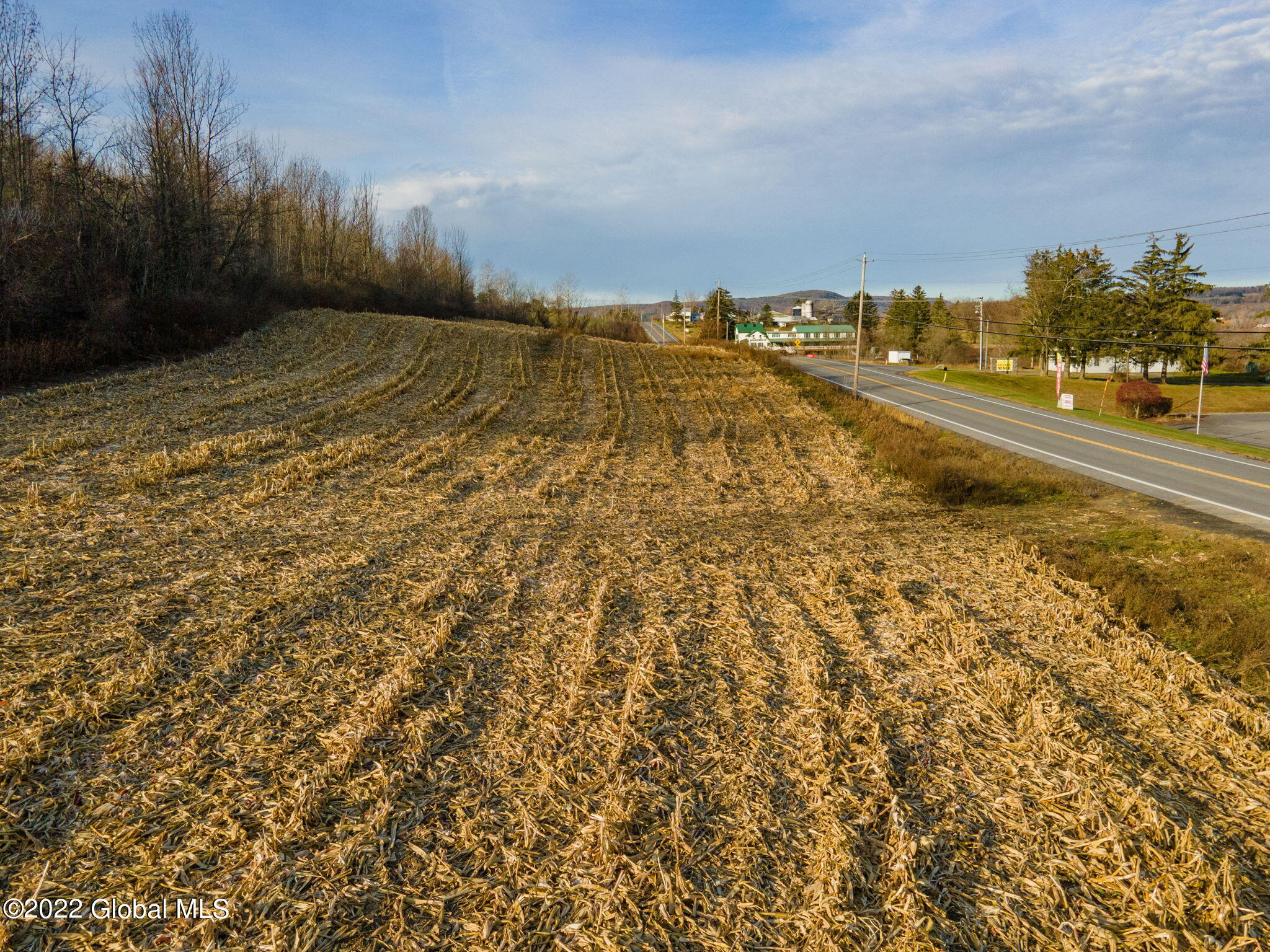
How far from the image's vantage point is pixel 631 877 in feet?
12.6

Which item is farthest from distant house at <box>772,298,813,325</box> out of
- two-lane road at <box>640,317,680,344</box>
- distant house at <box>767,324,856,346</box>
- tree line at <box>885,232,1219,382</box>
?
tree line at <box>885,232,1219,382</box>

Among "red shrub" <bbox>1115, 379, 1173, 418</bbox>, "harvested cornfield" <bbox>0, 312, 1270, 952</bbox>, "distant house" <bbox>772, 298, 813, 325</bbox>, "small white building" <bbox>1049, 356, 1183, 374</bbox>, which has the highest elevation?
"distant house" <bbox>772, 298, 813, 325</bbox>

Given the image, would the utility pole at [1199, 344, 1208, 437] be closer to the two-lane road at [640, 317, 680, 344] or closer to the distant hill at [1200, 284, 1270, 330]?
the distant hill at [1200, 284, 1270, 330]

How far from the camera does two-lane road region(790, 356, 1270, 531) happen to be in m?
15.4

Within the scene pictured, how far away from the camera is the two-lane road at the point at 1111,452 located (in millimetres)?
15367

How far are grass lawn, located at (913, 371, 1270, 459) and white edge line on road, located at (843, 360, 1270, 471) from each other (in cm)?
146

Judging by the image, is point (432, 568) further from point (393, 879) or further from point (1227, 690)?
point (1227, 690)

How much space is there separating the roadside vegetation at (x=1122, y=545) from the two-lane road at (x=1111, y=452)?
181cm

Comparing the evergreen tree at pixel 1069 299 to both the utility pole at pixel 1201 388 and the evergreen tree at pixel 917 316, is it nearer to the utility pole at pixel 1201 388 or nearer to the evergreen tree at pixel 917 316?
the utility pole at pixel 1201 388

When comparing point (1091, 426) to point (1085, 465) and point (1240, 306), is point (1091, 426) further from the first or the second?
point (1240, 306)

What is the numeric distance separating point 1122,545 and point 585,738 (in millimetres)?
10295

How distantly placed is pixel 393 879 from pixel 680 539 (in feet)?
23.6

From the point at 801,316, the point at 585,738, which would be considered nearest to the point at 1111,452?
the point at 585,738

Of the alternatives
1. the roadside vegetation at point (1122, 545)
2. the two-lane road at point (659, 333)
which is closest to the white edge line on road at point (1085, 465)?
the roadside vegetation at point (1122, 545)
